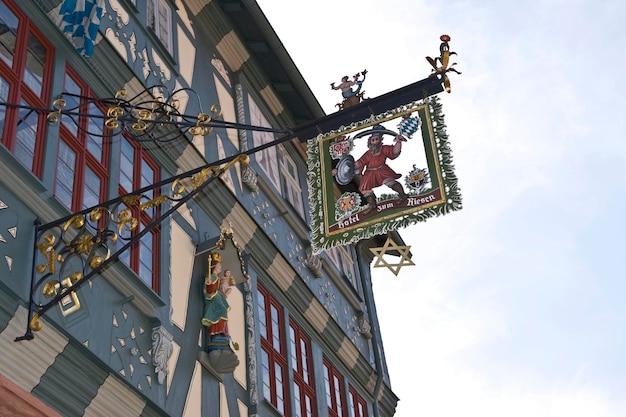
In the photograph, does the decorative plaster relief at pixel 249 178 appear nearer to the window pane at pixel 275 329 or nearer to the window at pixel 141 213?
the window pane at pixel 275 329

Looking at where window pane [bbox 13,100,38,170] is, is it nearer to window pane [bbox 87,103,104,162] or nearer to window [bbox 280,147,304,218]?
window pane [bbox 87,103,104,162]

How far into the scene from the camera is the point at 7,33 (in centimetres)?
995

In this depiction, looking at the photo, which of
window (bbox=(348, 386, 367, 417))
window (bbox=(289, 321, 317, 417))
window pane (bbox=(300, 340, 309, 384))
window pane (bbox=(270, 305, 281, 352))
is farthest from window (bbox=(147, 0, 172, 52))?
window (bbox=(348, 386, 367, 417))

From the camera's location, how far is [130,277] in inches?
405

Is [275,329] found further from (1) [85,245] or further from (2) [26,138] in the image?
(1) [85,245]

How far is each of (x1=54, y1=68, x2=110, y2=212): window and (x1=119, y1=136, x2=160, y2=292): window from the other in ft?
1.26

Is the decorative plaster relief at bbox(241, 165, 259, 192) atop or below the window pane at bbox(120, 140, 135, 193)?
atop

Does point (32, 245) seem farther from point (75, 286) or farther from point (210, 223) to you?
point (210, 223)

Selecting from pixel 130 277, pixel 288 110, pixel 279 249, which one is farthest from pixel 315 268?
pixel 130 277

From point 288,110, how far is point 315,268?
10.3 ft

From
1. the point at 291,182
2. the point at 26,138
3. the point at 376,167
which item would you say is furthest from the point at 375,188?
the point at 291,182

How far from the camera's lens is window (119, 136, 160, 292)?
10.9m

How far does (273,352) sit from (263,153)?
3912 millimetres

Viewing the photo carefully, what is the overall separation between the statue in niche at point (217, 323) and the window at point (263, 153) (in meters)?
3.85
